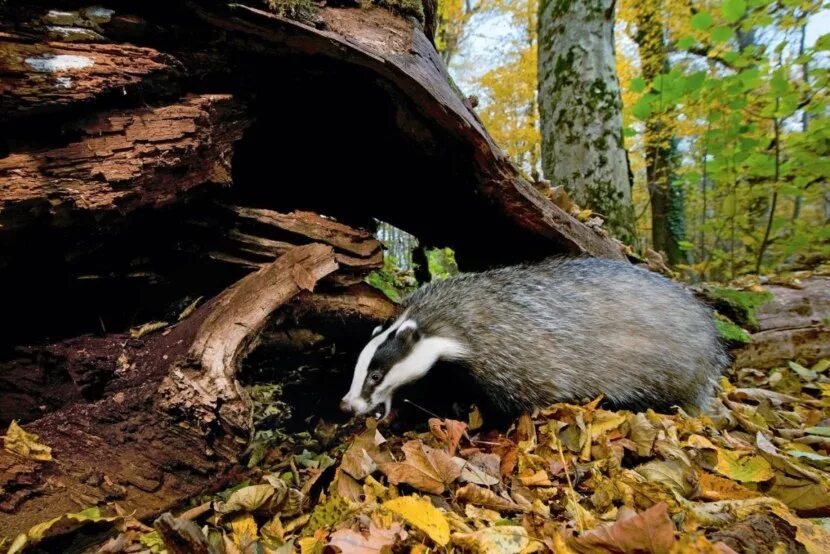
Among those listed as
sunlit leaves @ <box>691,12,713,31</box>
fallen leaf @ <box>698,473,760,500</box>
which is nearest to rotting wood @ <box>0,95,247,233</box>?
fallen leaf @ <box>698,473,760,500</box>

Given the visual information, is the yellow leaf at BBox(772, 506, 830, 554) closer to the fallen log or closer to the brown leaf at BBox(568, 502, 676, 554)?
the brown leaf at BBox(568, 502, 676, 554)

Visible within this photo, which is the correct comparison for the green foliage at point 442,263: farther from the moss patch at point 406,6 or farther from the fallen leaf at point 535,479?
the fallen leaf at point 535,479

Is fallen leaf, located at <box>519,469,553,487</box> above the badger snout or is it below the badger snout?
above

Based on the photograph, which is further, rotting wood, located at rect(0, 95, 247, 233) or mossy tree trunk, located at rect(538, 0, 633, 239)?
Answer: mossy tree trunk, located at rect(538, 0, 633, 239)

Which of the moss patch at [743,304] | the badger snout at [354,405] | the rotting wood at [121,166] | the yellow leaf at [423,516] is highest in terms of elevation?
the rotting wood at [121,166]

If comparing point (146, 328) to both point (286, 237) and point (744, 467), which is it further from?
point (744, 467)

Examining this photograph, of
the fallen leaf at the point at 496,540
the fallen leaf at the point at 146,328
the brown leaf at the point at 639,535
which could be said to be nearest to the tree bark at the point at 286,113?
the fallen leaf at the point at 146,328

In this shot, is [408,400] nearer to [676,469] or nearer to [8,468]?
[676,469]

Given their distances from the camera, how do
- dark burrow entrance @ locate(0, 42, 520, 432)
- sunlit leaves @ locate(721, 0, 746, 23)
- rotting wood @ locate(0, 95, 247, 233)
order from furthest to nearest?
sunlit leaves @ locate(721, 0, 746, 23) < dark burrow entrance @ locate(0, 42, 520, 432) < rotting wood @ locate(0, 95, 247, 233)

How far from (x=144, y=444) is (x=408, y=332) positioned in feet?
4.65

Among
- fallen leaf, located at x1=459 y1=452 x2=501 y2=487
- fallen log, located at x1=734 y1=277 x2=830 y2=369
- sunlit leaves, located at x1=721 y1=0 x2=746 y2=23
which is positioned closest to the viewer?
fallen leaf, located at x1=459 y1=452 x2=501 y2=487

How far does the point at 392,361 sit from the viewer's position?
2684mm

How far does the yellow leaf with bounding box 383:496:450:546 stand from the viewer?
147 cm

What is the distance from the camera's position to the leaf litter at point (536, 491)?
1437 millimetres
